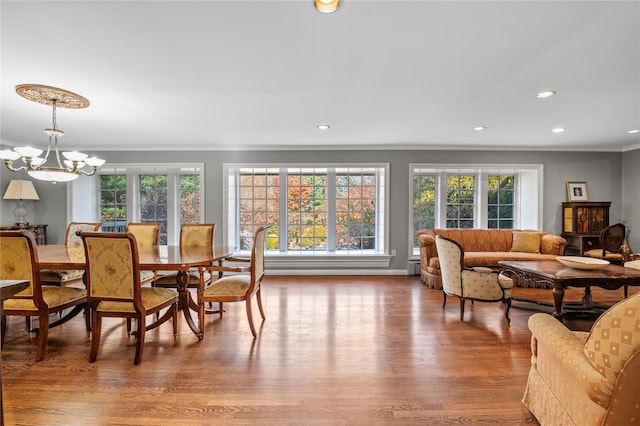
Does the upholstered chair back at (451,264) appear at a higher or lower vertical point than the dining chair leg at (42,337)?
higher

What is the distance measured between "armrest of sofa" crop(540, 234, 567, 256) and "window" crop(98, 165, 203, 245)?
5749 mm

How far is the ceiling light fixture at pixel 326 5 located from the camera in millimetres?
1554

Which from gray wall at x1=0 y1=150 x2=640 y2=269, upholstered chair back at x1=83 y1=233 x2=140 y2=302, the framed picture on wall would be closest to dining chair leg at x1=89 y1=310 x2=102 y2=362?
upholstered chair back at x1=83 y1=233 x2=140 y2=302

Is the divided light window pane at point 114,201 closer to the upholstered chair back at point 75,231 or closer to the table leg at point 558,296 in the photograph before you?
the upholstered chair back at point 75,231

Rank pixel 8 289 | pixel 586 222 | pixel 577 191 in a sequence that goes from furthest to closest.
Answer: pixel 577 191 → pixel 586 222 → pixel 8 289

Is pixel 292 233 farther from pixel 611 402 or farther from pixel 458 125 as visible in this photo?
pixel 611 402

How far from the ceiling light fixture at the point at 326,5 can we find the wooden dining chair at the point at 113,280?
1935 mm

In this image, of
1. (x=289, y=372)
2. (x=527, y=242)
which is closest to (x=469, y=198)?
(x=527, y=242)

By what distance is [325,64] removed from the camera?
225 centimetres

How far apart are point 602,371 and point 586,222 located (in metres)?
5.14

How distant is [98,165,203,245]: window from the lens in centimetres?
538

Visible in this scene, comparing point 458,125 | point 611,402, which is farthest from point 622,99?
point 611,402

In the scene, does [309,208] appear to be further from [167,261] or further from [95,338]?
[95,338]

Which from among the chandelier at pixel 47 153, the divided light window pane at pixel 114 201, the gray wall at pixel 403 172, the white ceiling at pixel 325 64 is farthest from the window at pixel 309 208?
the chandelier at pixel 47 153
